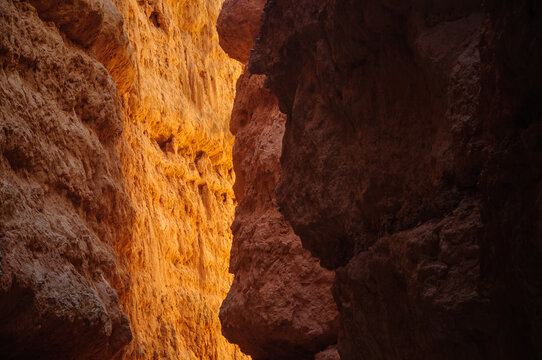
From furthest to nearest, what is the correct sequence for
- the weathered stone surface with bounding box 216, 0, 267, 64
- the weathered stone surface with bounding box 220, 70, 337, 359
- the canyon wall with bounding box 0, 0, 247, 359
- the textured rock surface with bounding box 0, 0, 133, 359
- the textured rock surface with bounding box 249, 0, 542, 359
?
the weathered stone surface with bounding box 216, 0, 267, 64 < the weathered stone surface with bounding box 220, 70, 337, 359 < the canyon wall with bounding box 0, 0, 247, 359 < the textured rock surface with bounding box 0, 0, 133, 359 < the textured rock surface with bounding box 249, 0, 542, 359

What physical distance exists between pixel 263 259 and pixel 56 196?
1986mm

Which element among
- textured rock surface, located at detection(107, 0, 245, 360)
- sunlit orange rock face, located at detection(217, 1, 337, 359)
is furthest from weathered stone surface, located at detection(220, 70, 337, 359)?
textured rock surface, located at detection(107, 0, 245, 360)

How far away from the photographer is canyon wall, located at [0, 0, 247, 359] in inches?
186

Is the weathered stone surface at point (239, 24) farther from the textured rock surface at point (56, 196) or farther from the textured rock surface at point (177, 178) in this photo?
the textured rock surface at point (177, 178)

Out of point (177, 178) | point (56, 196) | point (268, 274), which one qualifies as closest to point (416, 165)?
point (268, 274)

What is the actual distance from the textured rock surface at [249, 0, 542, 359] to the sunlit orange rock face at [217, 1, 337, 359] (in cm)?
115

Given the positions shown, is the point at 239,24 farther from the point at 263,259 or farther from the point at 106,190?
the point at 263,259

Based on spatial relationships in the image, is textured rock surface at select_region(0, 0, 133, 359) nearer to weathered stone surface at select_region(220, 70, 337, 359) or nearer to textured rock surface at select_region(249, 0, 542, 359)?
weathered stone surface at select_region(220, 70, 337, 359)

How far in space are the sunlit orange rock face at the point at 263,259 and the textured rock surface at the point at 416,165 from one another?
1.15 meters

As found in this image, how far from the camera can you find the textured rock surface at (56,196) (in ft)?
14.8

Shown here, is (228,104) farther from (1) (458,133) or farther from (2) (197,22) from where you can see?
(1) (458,133)

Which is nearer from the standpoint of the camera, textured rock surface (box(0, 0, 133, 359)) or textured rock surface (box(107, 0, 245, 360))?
textured rock surface (box(0, 0, 133, 359))

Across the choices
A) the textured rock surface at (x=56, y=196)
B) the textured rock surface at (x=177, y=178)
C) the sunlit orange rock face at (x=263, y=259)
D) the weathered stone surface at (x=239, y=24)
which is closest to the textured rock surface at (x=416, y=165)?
Result: the sunlit orange rock face at (x=263, y=259)

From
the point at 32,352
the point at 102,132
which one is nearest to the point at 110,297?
the point at 32,352
